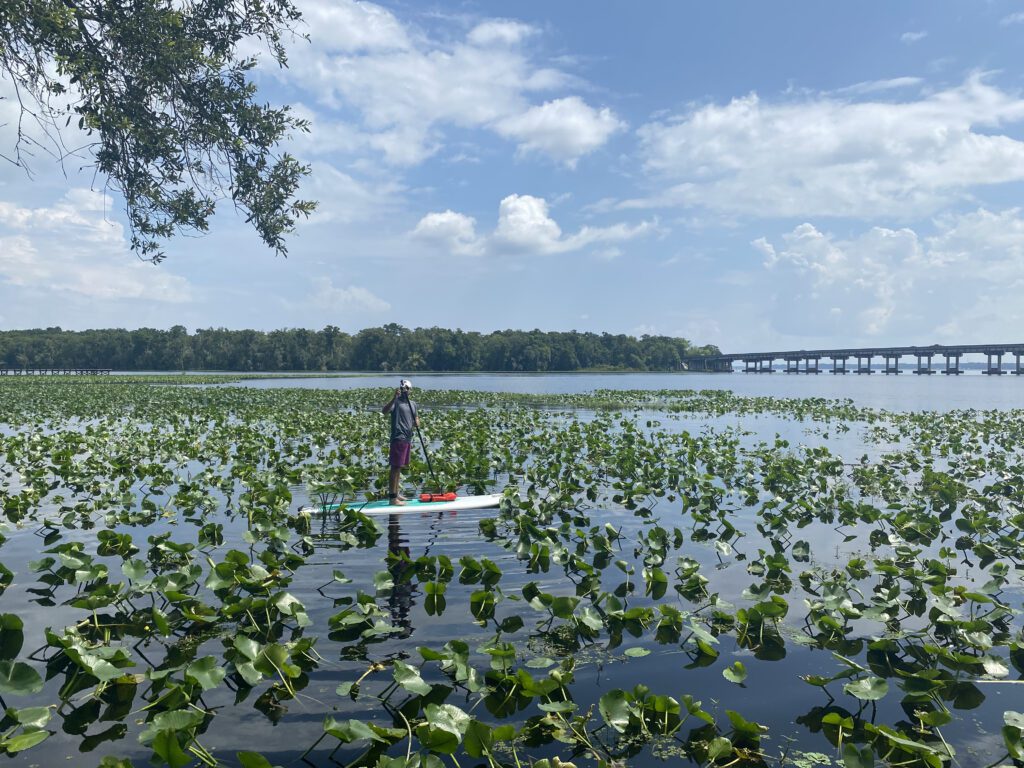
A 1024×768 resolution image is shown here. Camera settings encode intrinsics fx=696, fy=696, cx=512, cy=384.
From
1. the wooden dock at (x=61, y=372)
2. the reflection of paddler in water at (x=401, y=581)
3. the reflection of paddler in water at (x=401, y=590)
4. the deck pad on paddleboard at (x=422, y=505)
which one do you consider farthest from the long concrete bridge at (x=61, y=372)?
the reflection of paddler in water at (x=401, y=590)

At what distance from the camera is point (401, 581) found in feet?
23.2

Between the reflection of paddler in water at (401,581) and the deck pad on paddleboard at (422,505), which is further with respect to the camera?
the deck pad on paddleboard at (422,505)

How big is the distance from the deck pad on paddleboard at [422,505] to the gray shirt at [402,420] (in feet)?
3.37

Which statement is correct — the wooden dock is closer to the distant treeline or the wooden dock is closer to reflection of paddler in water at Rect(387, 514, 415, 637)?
the distant treeline

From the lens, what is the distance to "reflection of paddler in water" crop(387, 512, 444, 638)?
20.0 feet

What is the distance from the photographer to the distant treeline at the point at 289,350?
130 metres

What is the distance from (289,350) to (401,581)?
439 ft

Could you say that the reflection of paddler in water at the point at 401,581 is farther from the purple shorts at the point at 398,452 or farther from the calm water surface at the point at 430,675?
the purple shorts at the point at 398,452

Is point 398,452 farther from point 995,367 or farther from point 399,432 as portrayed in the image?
point 995,367

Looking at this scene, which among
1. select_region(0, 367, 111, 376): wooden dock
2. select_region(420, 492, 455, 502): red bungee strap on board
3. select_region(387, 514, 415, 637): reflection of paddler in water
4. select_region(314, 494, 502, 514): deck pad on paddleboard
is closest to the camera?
select_region(387, 514, 415, 637): reflection of paddler in water

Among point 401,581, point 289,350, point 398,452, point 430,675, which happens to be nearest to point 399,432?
point 398,452

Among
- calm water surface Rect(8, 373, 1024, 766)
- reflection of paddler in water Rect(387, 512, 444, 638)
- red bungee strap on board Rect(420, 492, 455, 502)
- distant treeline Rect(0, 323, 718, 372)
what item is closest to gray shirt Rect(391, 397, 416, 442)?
red bungee strap on board Rect(420, 492, 455, 502)

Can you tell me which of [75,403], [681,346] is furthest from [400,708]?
[681,346]

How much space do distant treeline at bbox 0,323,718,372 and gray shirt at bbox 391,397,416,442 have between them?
126 m
